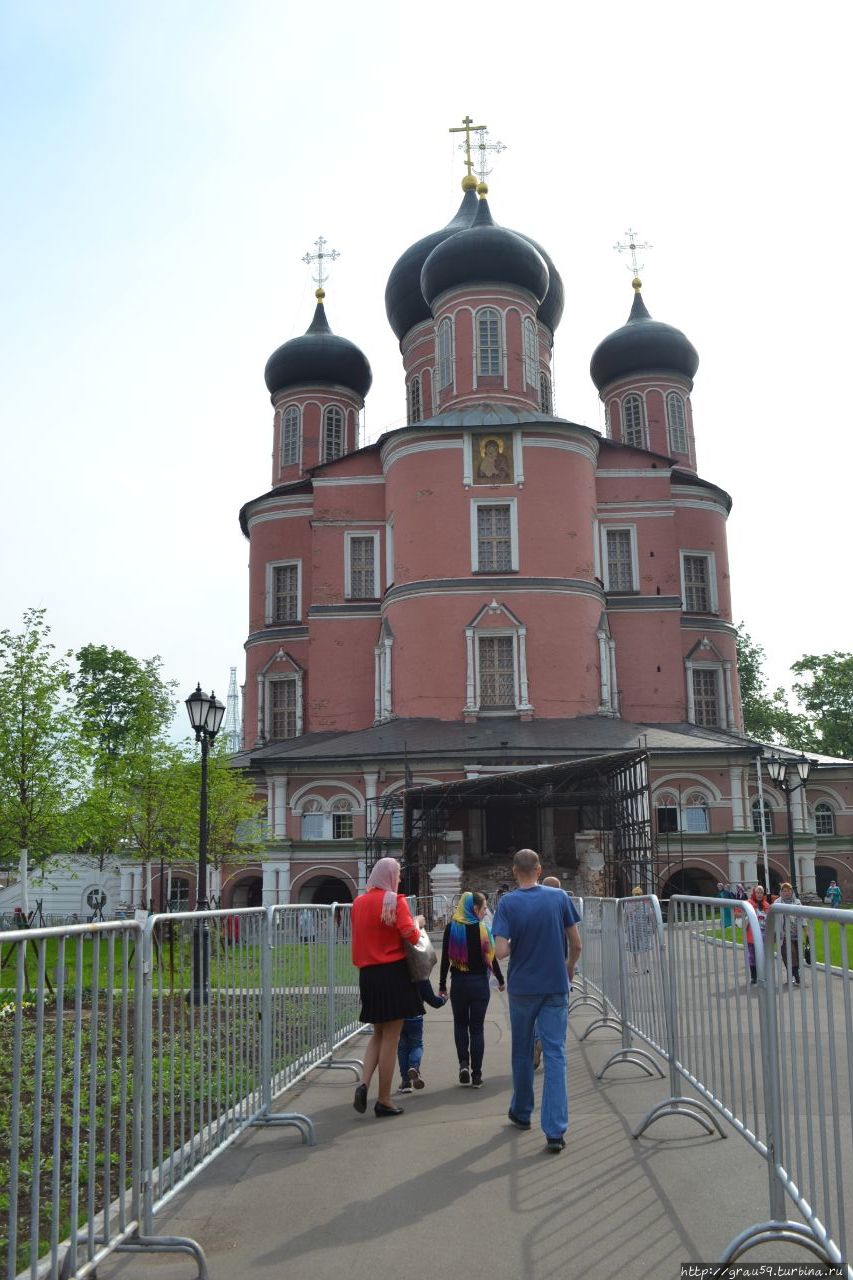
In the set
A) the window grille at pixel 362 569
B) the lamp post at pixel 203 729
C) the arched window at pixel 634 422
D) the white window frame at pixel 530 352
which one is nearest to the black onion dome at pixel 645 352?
the arched window at pixel 634 422

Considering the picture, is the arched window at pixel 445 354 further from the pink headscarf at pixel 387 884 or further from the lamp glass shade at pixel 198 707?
the pink headscarf at pixel 387 884

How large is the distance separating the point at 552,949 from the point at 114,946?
3.16 meters

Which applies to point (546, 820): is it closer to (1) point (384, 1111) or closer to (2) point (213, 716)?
(2) point (213, 716)

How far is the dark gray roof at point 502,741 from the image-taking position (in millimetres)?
32375

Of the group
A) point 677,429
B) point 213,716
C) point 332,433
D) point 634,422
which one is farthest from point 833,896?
point 332,433

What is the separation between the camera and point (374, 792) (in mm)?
33594

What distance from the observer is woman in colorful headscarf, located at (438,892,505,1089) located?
931 centimetres

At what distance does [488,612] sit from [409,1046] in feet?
90.7

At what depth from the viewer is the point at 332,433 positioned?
1838 inches

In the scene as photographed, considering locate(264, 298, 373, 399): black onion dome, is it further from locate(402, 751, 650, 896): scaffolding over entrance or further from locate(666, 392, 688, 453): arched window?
locate(402, 751, 650, 896): scaffolding over entrance

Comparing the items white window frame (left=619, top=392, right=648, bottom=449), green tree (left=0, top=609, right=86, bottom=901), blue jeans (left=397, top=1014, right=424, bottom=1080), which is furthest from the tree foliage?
white window frame (left=619, top=392, right=648, bottom=449)

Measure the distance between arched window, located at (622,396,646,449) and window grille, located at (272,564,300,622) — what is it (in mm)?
14338

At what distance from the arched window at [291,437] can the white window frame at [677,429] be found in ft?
48.7

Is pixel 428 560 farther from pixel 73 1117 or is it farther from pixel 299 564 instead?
pixel 73 1117
